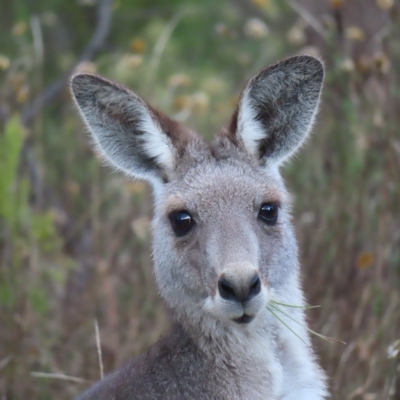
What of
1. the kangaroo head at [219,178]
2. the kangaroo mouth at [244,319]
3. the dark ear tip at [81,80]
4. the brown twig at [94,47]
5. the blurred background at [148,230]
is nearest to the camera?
the kangaroo mouth at [244,319]

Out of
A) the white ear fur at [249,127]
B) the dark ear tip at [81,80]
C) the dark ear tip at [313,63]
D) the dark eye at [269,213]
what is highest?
the dark ear tip at [313,63]

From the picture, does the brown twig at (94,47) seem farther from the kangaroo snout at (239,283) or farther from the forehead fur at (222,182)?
the kangaroo snout at (239,283)

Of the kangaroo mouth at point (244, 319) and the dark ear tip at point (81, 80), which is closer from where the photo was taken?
the kangaroo mouth at point (244, 319)

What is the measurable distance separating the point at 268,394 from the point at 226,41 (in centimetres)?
705

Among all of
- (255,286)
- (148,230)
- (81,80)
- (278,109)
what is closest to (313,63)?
(278,109)

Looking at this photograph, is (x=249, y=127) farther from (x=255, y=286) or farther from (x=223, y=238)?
(x=255, y=286)

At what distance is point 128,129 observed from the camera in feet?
15.3

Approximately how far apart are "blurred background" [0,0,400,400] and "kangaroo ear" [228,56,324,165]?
1397 millimetres

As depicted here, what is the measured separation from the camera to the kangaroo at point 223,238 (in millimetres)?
4035

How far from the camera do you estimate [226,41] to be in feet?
34.6

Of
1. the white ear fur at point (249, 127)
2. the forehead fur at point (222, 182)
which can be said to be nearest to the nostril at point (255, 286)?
the forehead fur at point (222, 182)

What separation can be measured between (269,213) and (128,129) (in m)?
0.92

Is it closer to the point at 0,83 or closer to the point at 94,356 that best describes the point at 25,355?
the point at 94,356

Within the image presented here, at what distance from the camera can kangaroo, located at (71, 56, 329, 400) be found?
4035 mm
